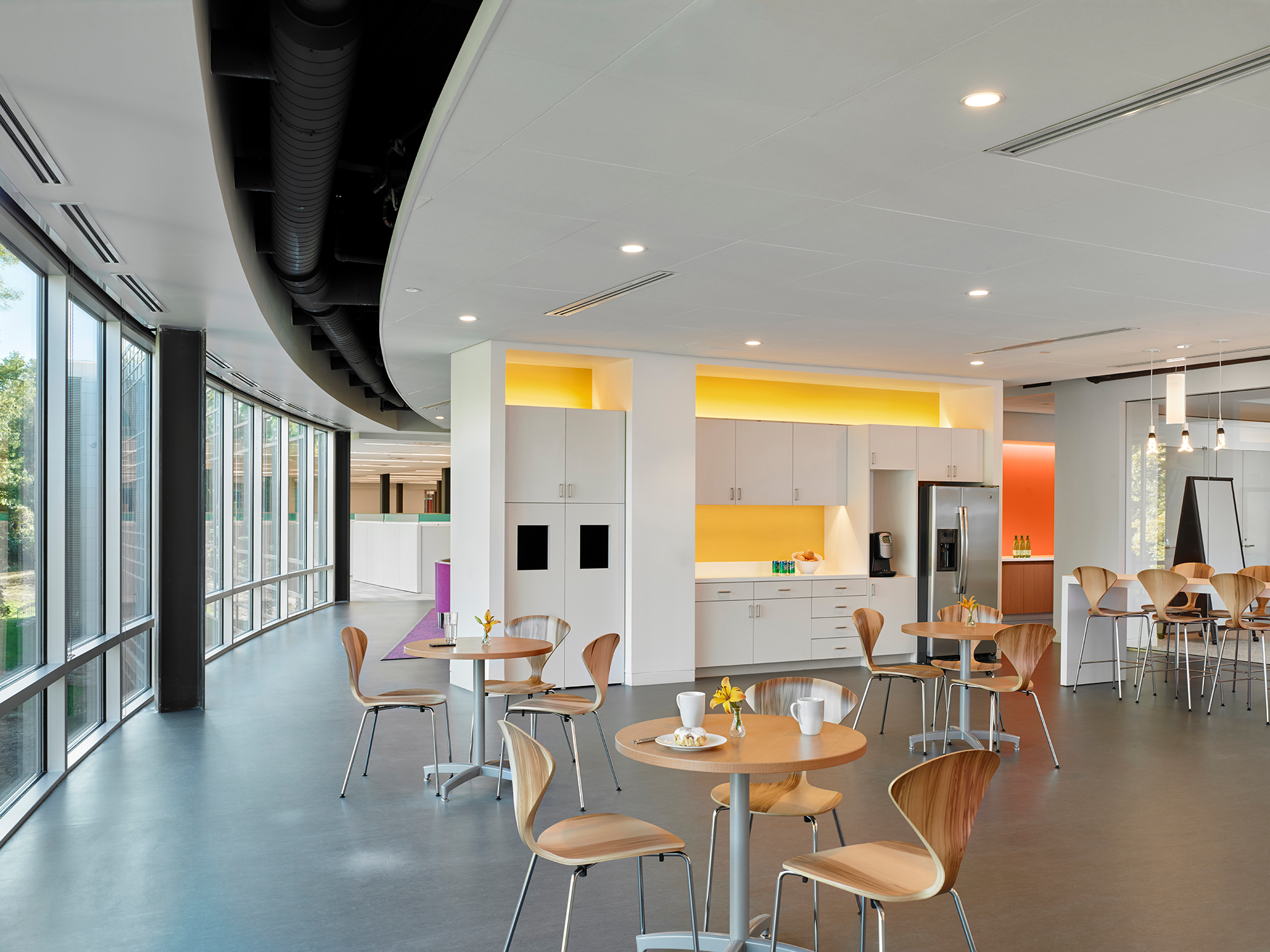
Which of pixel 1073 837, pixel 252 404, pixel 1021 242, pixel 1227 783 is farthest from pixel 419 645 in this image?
pixel 252 404

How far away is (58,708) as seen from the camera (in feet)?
17.9

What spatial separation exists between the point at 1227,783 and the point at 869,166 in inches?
169

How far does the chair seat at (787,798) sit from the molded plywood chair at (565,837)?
0.41m

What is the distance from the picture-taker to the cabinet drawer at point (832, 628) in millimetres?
9430

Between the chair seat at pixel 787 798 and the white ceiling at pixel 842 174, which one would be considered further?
the chair seat at pixel 787 798

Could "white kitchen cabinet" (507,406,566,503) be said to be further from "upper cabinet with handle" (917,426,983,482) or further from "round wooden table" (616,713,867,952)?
"round wooden table" (616,713,867,952)

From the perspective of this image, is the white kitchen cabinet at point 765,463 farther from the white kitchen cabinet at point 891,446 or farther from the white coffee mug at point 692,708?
the white coffee mug at point 692,708

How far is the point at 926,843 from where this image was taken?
279 centimetres

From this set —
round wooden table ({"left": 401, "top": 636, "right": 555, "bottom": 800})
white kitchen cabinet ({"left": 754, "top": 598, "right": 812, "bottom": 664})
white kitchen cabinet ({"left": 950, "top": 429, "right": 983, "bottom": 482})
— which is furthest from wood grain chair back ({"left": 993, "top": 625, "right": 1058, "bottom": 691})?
white kitchen cabinet ({"left": 950, "top": 429, "right": 983, "bottom": 482})

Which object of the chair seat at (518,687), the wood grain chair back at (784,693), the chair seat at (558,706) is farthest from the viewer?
the chair seat at (518,687)

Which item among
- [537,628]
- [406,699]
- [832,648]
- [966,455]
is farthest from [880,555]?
[406,699]

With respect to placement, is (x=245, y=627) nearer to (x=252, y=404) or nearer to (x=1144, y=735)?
(x=252, y=404)

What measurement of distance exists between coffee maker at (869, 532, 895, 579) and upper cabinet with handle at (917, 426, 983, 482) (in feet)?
2.42

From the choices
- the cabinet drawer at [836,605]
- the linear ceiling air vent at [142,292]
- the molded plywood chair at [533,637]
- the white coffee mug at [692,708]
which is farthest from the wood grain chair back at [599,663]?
the cabinet drawer at [836,605]
